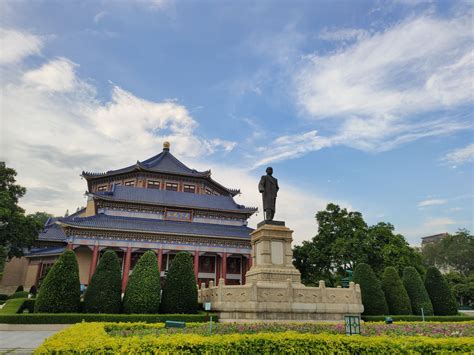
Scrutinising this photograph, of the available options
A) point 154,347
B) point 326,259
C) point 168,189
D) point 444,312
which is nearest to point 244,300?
point 154,347

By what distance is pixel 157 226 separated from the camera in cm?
3497

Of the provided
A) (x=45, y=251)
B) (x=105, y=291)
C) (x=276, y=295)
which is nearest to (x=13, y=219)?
(x=45, y=251)

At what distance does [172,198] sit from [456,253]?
54.1 meters

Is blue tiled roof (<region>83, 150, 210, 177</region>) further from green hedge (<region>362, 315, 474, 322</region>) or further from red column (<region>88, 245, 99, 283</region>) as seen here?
green hedge (<region>362, 315, 474, 322</region>)

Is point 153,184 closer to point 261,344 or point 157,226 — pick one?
point 157,226

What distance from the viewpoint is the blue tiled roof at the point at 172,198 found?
3716 centimetres

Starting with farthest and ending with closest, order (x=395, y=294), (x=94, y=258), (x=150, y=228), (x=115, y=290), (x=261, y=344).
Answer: (x=150, y=228) < (x=94, y=258) < (x=395, y=294) < (x=115, y=290) < (x=261, y=344)

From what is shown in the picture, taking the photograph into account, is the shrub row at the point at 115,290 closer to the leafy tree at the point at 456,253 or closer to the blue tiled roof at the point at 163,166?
the blue tiled roof at the point at 163,166

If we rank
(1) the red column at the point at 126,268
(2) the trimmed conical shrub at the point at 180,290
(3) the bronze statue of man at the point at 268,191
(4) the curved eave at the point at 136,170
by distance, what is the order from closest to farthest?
(2) the trimmed conical shrub at the point at 180,290
(3) the bronze statue of man at the point at 268,191
(1) the red column at the point at 126,268
(4) the curved eave at the point at 136,170

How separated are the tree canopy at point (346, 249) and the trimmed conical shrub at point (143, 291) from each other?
19226 millimetres

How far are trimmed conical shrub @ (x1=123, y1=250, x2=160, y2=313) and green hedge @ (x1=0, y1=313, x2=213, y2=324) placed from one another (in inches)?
35.7

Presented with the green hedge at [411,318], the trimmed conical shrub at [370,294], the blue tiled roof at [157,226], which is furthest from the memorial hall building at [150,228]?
the green hedge at [411,318]

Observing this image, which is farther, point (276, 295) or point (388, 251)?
point (388, 251)

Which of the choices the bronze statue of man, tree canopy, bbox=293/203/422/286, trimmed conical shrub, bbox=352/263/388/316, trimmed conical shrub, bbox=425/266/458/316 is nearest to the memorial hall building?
tree canopy, bbox=293/203/422/286
